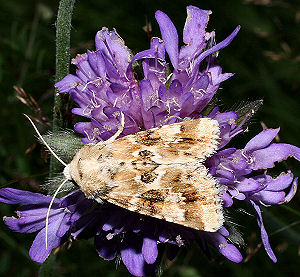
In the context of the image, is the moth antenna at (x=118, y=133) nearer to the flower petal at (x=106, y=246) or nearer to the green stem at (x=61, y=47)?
the green stem at (x=61, y=47)

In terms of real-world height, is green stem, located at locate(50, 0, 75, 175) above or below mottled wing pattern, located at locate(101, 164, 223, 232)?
above

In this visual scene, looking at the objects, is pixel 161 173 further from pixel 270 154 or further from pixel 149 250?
pixel 270 154

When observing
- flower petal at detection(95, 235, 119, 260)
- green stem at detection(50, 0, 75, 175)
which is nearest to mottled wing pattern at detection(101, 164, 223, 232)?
flower petal at detection(95, 235, 119, 260)

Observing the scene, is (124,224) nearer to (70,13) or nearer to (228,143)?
(228,143)

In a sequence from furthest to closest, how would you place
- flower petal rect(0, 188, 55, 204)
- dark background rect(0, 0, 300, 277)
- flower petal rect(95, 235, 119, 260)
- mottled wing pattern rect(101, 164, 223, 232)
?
dark background rect(0, 0, 300, 277), flower petal rect(95, 235, 119, 260), flower petal rect(0, 188, 55, 204), mottled wing pattern rect(101, 164, 223, 232)

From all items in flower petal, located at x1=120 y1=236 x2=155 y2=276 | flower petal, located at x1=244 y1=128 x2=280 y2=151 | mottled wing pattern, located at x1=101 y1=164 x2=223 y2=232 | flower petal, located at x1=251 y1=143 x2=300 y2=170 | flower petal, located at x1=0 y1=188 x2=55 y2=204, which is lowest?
flower petal, located at x1=120 y1=236 x2=155 y2=276

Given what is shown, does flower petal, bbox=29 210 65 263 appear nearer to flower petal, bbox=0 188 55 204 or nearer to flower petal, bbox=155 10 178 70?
flower petal, bbox=0 188 55 204

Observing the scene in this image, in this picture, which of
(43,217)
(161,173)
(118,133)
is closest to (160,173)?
(161,173)
